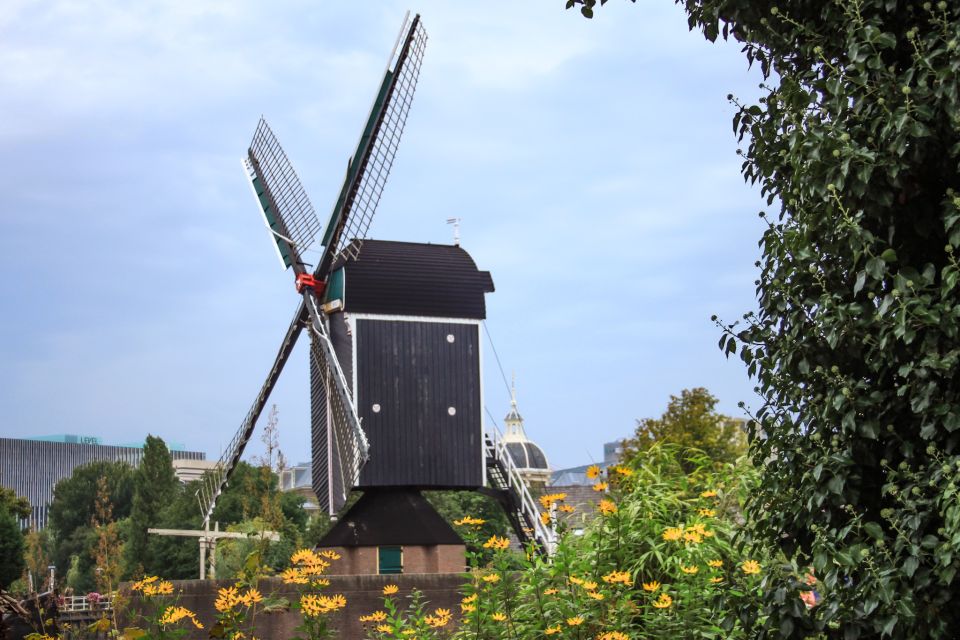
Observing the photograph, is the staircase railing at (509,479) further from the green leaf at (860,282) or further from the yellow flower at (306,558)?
the green leaf at (860,282)

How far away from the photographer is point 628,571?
7.62m

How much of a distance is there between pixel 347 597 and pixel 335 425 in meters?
6.22

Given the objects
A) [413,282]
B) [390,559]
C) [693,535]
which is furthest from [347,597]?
[693,535]

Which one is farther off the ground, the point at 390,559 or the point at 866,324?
the point at 866,324

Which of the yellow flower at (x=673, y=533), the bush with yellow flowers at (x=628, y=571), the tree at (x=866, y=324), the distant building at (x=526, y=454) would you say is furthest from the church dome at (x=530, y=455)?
the tree at (x=866, y=324)

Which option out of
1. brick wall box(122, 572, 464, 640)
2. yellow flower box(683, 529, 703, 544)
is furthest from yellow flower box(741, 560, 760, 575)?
brick wall box(122, 572, 464, 640)

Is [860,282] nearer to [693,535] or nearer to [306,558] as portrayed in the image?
[693,535]

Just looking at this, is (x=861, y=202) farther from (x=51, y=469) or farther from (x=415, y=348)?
(x=51, y=469)

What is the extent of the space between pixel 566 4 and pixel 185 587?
12530 millimetres

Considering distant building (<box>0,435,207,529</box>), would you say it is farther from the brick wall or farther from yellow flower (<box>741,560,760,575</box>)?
yellow flower (<box>741,560,760,575</box>)

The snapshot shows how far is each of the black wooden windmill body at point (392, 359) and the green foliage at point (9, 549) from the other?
14958mm

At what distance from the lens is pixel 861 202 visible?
4816 millimetres

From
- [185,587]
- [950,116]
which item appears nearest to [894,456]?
[950,116]

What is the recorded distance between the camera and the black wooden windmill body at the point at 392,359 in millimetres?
22188
